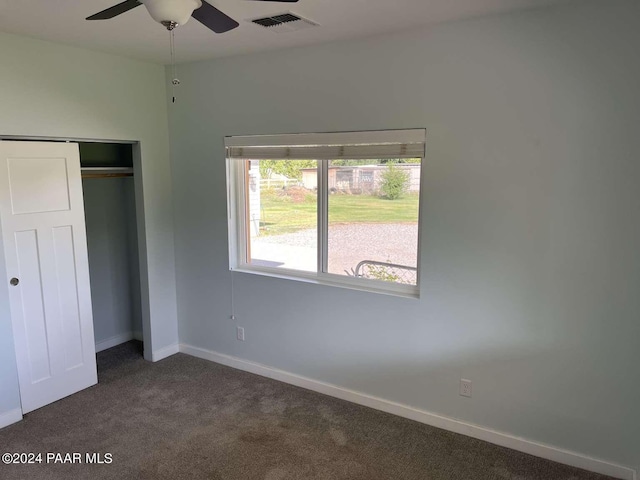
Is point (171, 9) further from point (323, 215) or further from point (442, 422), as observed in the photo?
point (442, 422)

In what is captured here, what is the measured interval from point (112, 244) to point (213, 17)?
9.86ft

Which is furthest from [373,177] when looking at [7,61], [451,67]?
[7,61]

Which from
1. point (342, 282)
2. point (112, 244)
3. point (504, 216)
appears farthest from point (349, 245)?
point (112, 244)

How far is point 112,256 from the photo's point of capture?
4.47 meters

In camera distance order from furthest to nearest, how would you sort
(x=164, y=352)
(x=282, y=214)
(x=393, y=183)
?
(x=164, y=352) < (x=282, y=214) < (x=393, y=183)

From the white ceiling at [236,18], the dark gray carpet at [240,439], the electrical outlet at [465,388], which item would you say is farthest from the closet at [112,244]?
the electrical outlet at [465,388]

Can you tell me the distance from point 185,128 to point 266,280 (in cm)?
147

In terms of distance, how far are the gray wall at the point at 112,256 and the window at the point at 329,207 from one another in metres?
1.30

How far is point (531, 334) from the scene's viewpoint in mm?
2750

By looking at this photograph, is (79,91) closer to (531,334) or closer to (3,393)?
(3,393)

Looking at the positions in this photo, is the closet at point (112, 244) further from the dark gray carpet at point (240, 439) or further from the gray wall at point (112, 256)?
the dark gray carpet at point (240, 439)

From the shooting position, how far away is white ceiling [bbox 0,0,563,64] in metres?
2.43

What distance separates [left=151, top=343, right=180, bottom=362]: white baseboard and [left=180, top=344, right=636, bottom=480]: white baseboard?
36 cm

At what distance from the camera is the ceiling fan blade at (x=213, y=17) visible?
1.98 metres
